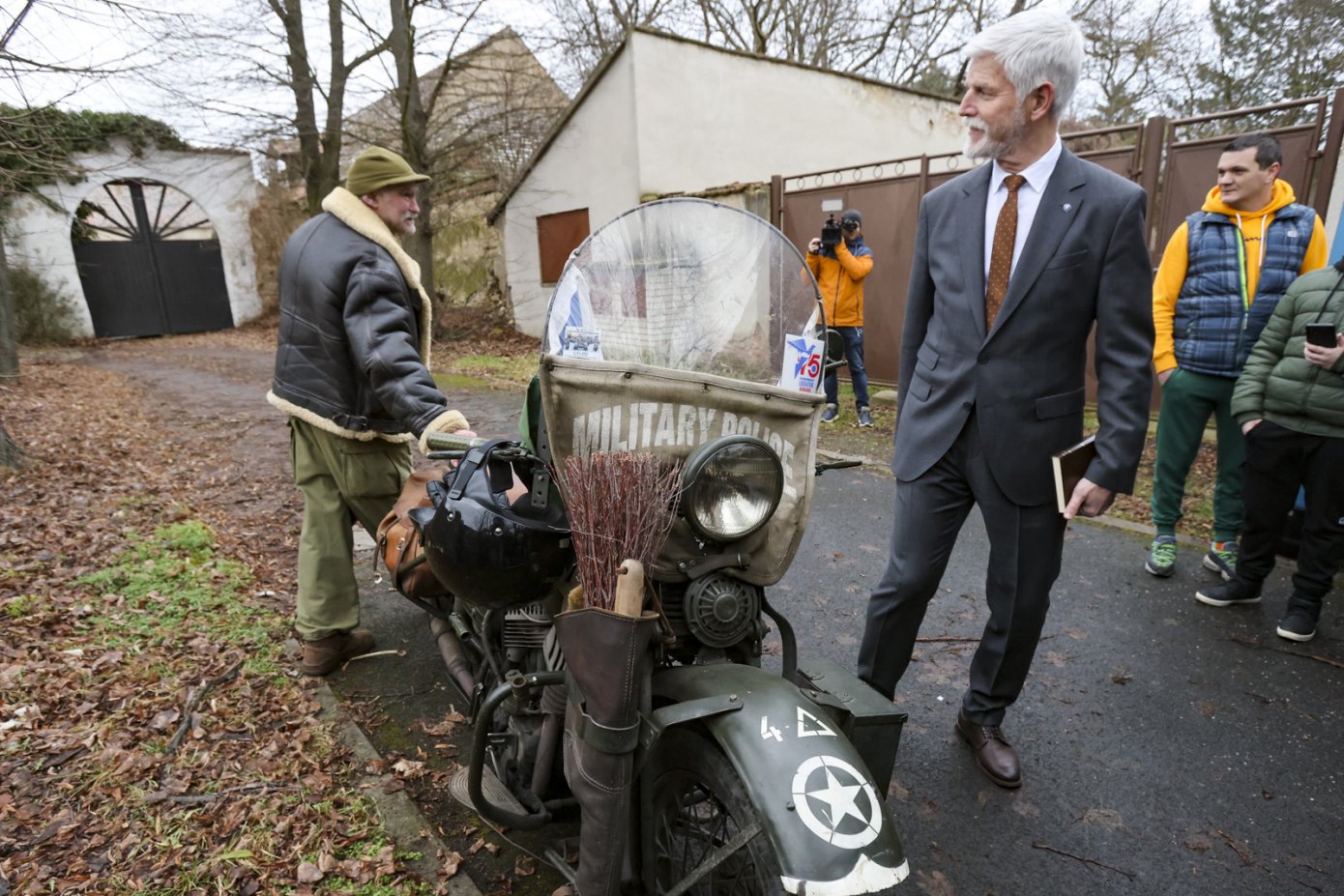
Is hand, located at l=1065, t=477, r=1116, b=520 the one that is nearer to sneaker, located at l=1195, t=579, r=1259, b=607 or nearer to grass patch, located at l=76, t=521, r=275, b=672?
sneaker, located at l=1195, t=579, r=1259, b=607

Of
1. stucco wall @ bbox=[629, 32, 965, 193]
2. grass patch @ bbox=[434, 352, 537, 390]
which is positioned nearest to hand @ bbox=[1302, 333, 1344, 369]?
grass patch @ bbox=[434, 352, 537, 390]

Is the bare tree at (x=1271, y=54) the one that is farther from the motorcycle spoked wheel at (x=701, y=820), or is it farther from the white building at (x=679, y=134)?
the motorcycle spoked wheel at (x=701, y=820)

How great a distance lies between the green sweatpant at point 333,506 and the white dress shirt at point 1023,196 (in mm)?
2334

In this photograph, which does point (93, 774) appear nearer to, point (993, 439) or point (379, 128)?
point (993, 439)

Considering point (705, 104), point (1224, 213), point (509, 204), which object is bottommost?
point (1224, 213)

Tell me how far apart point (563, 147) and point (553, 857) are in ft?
46.4

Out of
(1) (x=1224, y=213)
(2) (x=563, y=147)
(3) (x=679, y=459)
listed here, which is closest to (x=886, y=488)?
(1) (x=1224, y=213)

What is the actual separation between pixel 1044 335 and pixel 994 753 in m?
1.40

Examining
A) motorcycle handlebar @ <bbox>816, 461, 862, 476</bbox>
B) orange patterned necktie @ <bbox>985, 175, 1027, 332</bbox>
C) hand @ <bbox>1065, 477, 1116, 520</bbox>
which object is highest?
orange patterned necktie @ <bbox>985, 175, 1027, 332</bbox>

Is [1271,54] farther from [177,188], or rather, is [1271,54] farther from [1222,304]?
[177,188]

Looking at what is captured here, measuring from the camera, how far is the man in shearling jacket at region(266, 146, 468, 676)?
2709 millimetres

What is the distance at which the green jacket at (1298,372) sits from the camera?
319cm

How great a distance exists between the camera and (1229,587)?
11.9ft

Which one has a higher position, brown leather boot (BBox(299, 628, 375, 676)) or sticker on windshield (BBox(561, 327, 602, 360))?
sticker on windshield (BBox(561, 327, 602, 360))
